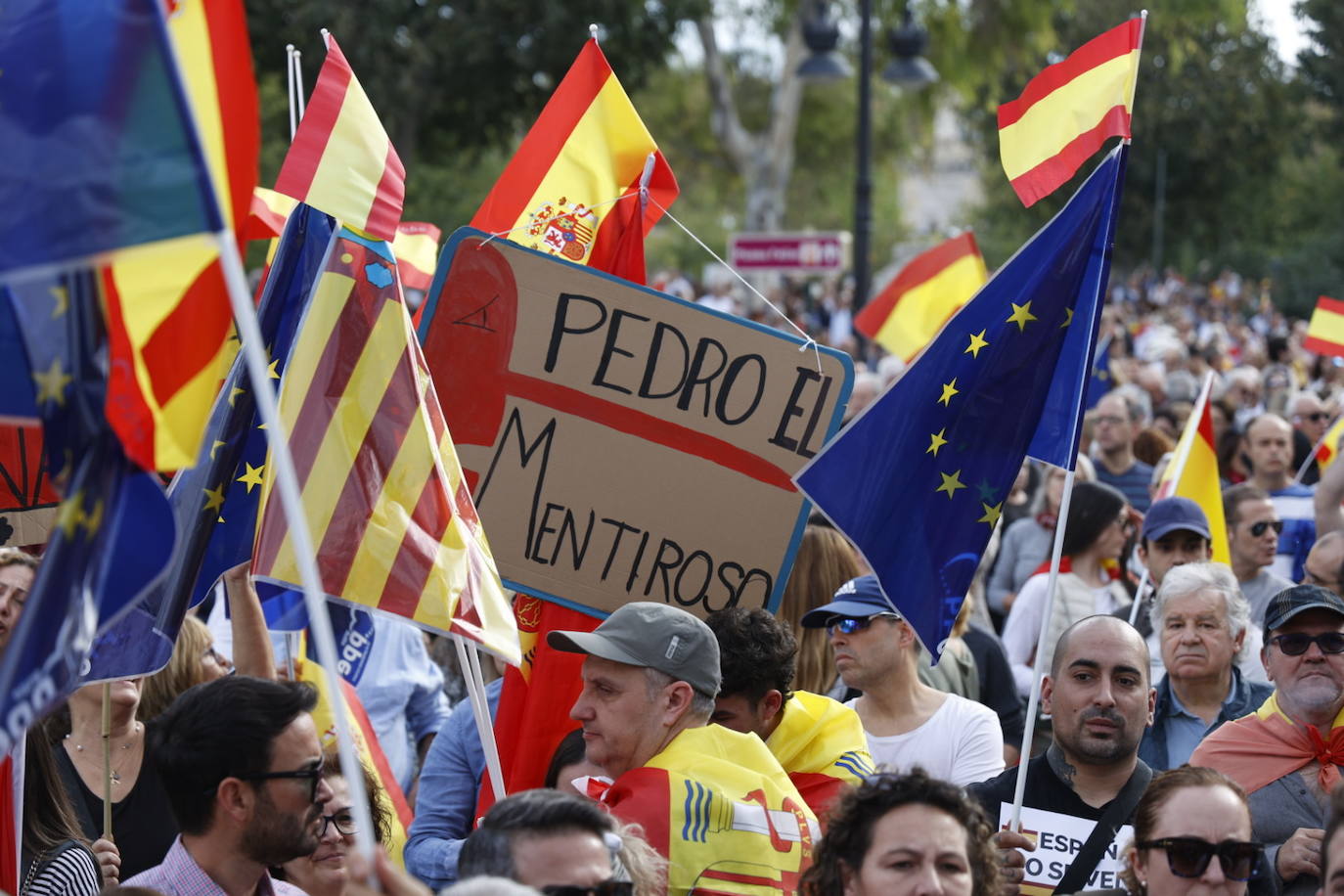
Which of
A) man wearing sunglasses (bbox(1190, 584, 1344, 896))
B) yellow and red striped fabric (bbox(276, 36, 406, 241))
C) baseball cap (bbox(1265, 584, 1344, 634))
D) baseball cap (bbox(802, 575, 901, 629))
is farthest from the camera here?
baseball cap (bbox(802, 575, 901, 629))

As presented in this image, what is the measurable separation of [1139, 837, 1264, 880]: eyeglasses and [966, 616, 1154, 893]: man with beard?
1.94 feet

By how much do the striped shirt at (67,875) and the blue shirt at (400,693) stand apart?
86.6 inches

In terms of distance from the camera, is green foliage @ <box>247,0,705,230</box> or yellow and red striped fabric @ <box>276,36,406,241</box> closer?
yellow and red striped fabric @ <box>276,36,406,241</box>

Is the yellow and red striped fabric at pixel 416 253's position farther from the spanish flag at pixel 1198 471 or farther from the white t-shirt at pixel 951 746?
the spanish flag at pixel 1198 471

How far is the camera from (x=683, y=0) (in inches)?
932

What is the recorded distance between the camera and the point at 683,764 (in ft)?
12.8

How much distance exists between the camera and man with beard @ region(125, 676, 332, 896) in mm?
3656

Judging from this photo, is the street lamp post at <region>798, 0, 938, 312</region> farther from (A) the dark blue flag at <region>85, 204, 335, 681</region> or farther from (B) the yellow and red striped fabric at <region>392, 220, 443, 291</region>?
(A) the dark blue flag at <region>85, 204, 335, 681</region>

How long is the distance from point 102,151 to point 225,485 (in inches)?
79.6

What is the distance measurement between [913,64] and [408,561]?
14.5m

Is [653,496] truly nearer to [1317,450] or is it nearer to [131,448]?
[131,448]

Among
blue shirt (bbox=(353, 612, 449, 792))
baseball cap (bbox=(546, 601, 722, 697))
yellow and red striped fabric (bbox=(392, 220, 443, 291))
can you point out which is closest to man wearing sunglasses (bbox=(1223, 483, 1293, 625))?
blue shirt (bbox=(353, 612, 449, 792))

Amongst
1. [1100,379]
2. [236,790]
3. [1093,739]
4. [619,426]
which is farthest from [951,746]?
[1100,379]

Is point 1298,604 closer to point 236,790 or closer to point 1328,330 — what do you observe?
point 236,790
